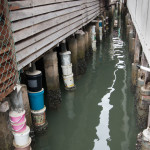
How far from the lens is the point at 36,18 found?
404 cm

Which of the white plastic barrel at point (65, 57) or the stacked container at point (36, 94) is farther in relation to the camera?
the white plastic barrel at point (65, 57)

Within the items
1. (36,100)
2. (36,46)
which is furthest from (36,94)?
(36,46)

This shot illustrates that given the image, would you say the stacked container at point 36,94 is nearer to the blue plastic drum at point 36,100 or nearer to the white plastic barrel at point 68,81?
the blue plastic drum at point 36,100

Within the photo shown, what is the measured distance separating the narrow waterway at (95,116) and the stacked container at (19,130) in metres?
1.13

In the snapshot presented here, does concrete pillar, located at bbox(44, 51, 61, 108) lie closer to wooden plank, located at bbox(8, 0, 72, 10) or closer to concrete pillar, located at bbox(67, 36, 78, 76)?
wooden plank, located at bbox(8, 0, 72, 10)

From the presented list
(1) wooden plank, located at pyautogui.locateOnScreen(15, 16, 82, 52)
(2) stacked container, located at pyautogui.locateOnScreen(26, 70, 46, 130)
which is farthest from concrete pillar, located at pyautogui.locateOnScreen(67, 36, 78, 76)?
(2) stacked container, located at pyautogui.locateOnScreen(26, 70, 46, 130)

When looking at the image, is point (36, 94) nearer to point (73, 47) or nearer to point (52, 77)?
point (52, 77)

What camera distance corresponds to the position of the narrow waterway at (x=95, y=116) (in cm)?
465

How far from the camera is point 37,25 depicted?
409 cm

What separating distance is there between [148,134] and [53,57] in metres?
2.91

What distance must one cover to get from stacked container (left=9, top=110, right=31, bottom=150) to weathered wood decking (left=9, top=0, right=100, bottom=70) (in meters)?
0.75

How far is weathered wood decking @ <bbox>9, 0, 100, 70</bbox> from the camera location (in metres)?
3.39

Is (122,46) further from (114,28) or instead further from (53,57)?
(53,57)

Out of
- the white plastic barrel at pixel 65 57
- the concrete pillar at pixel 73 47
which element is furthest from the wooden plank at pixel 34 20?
A: the concrete pillar at pixel 73 47
